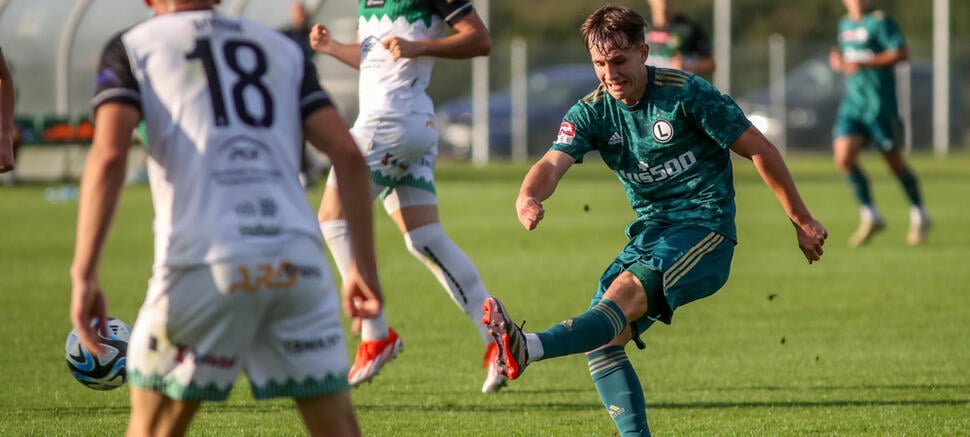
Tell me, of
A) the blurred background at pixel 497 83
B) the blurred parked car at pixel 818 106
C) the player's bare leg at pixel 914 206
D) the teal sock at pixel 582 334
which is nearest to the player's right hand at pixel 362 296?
the teal sock at pixel 582 334

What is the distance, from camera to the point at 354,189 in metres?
3.54

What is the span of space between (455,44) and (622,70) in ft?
5.90

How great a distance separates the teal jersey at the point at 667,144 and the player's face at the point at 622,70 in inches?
3.2

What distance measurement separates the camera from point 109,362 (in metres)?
5.50

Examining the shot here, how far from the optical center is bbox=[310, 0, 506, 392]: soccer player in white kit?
21.5ft

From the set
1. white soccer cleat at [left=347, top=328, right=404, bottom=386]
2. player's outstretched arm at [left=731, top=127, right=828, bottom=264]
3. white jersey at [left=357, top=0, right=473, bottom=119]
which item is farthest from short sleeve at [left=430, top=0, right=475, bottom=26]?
player's outstretched arm at [left=731, top=127, right=828, bottom=264]

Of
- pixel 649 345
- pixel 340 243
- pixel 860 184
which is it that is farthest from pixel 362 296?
pixel 860 184

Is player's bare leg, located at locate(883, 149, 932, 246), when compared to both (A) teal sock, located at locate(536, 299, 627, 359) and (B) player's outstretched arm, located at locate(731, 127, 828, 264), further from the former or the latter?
(A) teal sock, located at locate(536, 299, 627, 359)

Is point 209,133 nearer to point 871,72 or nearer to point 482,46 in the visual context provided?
point 482,46

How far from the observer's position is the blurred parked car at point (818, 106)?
32125 millimetres

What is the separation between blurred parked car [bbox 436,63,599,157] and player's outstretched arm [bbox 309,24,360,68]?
958 inches

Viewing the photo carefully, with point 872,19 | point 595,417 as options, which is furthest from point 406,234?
point 872,19

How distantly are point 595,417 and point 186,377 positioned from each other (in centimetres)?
276

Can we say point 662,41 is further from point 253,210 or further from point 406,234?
point 253,210
